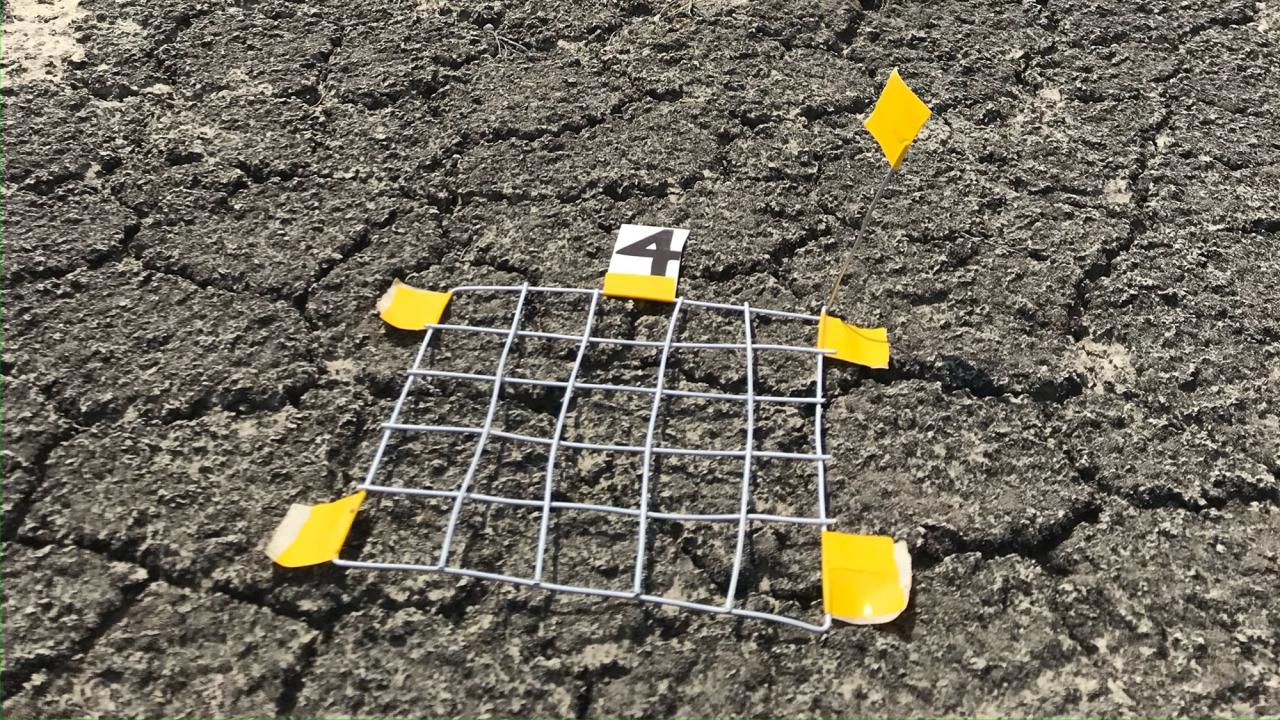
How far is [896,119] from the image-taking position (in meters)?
1.61

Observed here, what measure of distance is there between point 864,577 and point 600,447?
0.48m

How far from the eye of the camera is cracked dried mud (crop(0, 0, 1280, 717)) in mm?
1338

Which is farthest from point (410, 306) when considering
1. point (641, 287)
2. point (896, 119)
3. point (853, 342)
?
point (896, 119)

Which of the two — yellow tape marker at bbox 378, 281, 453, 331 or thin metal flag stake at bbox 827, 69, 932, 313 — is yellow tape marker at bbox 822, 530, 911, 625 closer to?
thin metal flag stake at bbox 827, 69, 932, 313

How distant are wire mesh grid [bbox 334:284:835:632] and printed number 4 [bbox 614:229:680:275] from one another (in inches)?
4.0

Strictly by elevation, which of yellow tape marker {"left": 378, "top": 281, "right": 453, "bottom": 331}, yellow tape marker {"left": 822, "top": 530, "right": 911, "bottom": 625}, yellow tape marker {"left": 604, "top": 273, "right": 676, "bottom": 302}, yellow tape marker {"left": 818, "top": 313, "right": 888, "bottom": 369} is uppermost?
yellow tape marker {"left": 378, "top": 281, "right": 453, "bottom": 331}

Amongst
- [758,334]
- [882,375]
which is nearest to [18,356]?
[758,334]

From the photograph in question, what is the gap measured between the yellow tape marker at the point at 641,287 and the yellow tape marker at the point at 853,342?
0.98ft

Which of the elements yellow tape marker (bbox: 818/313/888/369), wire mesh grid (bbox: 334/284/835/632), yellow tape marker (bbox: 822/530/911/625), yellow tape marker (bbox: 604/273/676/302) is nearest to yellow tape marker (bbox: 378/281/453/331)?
wire mesh grid (bbox: 334/284/835/632)

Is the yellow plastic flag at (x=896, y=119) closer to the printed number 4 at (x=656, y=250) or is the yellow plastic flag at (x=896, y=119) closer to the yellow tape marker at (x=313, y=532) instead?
the printed number 4 at (x=656, y=250)

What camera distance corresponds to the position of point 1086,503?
1507 mm

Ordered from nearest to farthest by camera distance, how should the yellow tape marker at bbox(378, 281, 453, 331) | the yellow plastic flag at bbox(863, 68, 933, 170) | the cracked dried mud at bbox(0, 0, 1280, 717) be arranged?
the cracked dried mud at bbox(0, 0, 1280, 717) < the yellow plastic flag at bbox(863, 68, 933, 170) < the yellow tape marker at bbox(378, 281, 453, 331)

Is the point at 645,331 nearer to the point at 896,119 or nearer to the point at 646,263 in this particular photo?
the point at 646,263

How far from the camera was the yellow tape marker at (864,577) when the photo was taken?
54.0 inches
